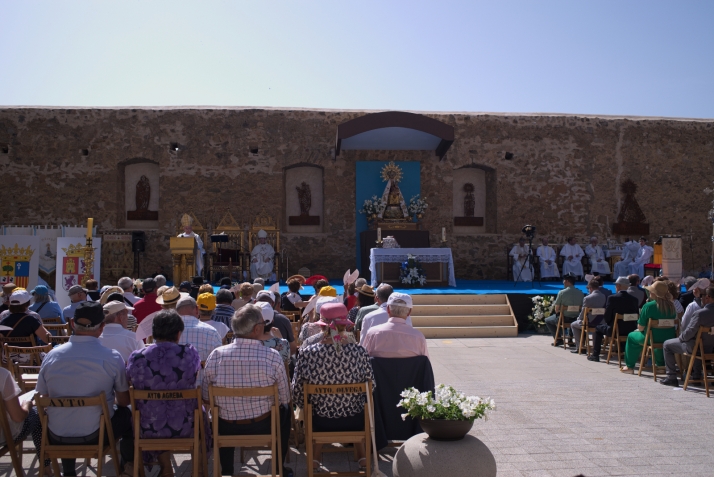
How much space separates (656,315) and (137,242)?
1328 cm

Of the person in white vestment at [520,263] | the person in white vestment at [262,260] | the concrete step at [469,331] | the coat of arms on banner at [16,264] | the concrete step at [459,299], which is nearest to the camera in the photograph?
the concrete step at [469,331]

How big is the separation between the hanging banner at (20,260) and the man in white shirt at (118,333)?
9.93 m

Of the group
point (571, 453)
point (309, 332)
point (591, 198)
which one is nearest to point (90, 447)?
point (309, 332)

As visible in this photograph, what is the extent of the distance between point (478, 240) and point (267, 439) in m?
14.7

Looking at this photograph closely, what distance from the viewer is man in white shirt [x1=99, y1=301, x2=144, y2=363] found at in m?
4.69

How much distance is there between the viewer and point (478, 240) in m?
17.9

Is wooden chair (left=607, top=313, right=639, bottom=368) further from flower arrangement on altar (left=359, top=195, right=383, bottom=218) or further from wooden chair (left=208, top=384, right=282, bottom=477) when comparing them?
flower arrangement on altar (left=359, top=195, right=383, bottom=218)

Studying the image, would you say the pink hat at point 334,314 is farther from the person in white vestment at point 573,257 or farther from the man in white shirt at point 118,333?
the person in white vestment at point 573,257

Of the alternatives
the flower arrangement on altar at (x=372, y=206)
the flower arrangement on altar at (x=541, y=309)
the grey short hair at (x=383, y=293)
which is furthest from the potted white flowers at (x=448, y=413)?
the flower arrangement on altar at (x=372, y=206)

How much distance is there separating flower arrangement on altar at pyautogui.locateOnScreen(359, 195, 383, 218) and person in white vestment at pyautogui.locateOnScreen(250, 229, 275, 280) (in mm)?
2798

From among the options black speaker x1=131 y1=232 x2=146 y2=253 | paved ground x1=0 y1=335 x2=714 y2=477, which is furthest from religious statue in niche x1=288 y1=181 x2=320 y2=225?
paved ground x1=0 y1=335 x2=714 y2=477

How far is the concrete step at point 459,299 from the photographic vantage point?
41.2ft

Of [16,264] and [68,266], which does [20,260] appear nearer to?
[16,264]

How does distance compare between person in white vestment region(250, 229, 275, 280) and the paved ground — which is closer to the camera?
the paved ground
